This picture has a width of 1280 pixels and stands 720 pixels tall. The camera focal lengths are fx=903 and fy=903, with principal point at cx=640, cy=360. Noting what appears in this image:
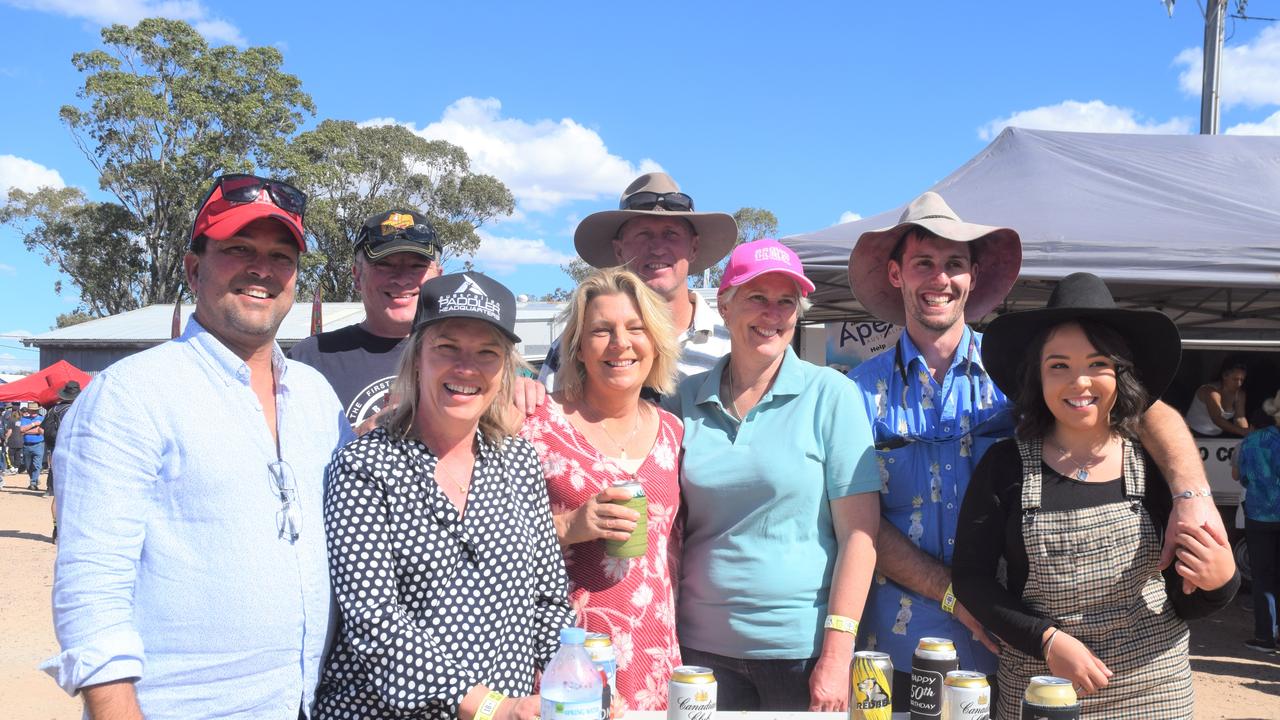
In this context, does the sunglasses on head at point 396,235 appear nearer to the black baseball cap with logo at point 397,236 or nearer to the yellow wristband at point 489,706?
the black baseball cap with logo at point 397,236

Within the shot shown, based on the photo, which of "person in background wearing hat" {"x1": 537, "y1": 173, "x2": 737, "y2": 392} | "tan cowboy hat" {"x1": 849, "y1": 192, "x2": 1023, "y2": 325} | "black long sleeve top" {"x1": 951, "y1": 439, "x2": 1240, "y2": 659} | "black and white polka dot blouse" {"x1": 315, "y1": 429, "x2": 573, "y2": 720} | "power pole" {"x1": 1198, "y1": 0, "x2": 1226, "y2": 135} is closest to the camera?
"black and white polka dot blouse" {"x1": 315, "y1": 429, "x2": 573, "y2": 720}

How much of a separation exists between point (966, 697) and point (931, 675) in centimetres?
11

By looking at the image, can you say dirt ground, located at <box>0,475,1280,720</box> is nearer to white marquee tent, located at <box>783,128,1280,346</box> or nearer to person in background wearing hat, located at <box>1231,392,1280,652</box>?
person in background wearing hat, located at <box>1231,392,1280,652</box>

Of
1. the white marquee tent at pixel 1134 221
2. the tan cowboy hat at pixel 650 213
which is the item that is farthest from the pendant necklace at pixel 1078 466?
the white marquee tent at pixel 1134 221

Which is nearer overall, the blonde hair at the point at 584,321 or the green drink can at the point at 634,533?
the green drink can at the point at 634,533

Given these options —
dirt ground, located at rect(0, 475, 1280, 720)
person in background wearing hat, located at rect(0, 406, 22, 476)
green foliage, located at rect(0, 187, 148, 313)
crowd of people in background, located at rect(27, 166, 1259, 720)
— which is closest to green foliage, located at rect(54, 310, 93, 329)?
green foliage, located at rect(0, 187, 148, 313)

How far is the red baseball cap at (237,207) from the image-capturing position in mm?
2156

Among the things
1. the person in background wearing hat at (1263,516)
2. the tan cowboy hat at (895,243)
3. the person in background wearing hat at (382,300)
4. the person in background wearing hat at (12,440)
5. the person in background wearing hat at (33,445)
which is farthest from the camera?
the person in background wearing hat at (12,440)

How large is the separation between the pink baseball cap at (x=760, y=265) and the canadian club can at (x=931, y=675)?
118 centimetres

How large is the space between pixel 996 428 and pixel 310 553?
2.08 metres

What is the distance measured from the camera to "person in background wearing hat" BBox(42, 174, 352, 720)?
1.86 metres

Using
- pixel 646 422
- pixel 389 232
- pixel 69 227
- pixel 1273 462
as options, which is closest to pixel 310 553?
pixel 646 422

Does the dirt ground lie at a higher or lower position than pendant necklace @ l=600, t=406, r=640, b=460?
lower

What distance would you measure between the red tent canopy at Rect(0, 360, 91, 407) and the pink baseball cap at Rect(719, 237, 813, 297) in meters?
22.2
